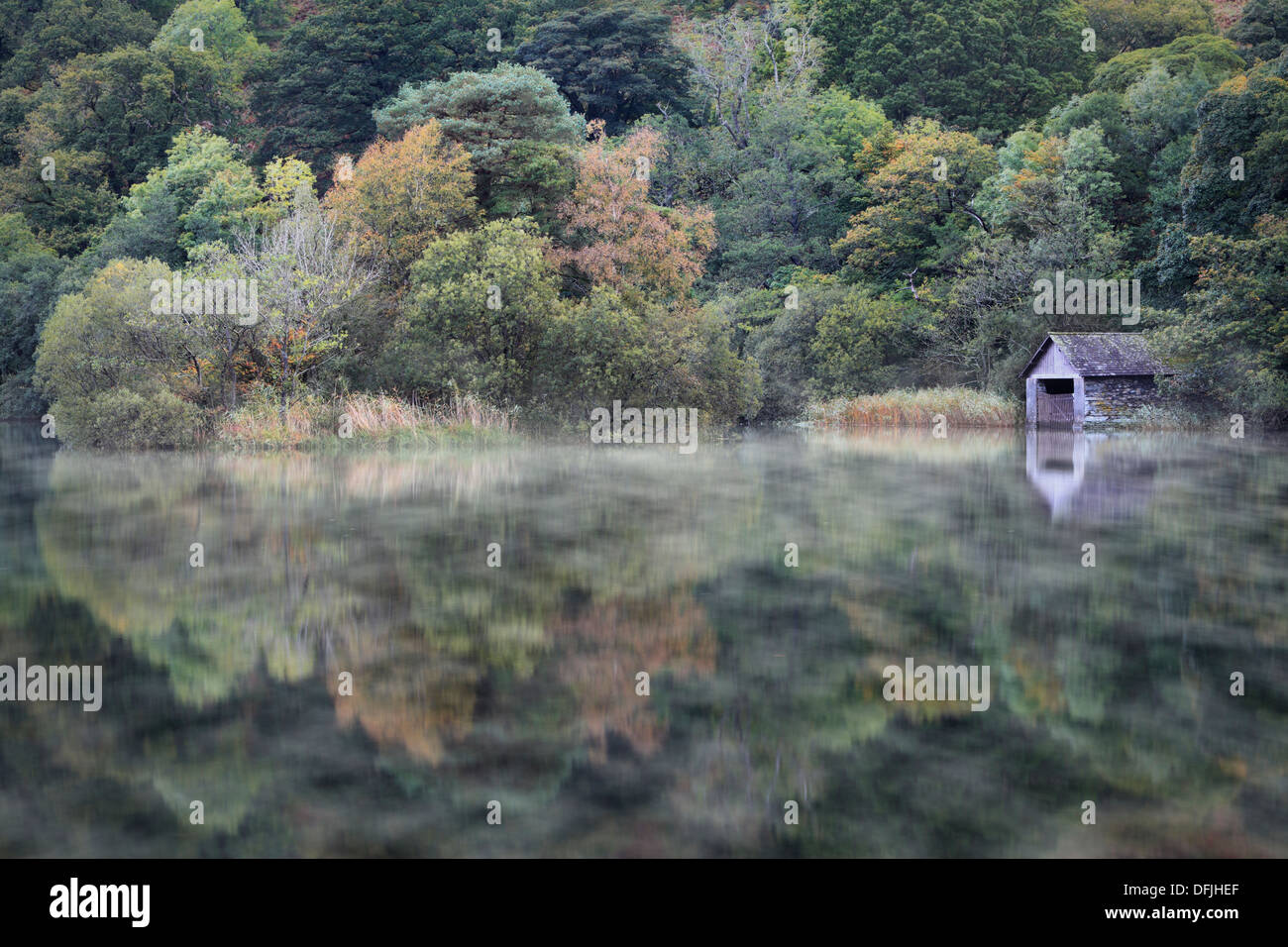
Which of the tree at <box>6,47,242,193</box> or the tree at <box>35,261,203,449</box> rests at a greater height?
the tree at <box>6,47,242,193</box>

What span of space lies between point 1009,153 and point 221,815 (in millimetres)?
45503

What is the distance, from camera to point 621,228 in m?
33.1

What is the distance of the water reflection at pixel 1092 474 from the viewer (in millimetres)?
15672

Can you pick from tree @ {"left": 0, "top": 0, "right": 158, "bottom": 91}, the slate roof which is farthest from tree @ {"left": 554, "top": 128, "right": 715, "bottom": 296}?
tree @ {"left": 0, "top": 0, "right": 158, "bottom": 91}

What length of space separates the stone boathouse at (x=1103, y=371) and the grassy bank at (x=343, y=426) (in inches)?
772

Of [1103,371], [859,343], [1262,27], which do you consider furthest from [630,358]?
[1262,27]

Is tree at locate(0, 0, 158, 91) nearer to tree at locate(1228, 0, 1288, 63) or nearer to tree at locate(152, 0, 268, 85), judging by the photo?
tree at locate(152, 0, 268, 85)

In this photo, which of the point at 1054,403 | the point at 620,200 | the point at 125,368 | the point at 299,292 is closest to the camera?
the point at 299,292

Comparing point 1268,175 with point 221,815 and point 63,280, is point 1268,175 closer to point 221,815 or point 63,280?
point 221,815

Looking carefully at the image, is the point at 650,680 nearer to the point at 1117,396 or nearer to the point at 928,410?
the point at 1117,396

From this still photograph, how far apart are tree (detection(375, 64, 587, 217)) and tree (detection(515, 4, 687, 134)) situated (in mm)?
17475

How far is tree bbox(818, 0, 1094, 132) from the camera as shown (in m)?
57.5

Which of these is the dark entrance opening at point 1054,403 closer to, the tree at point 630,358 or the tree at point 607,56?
the tree at point 630,358

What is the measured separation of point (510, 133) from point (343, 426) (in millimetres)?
11547
